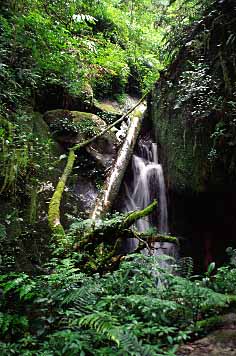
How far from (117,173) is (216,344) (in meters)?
5.41

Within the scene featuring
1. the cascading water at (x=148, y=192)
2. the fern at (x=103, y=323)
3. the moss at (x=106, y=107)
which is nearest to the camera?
the fern at (x=103, y=323)

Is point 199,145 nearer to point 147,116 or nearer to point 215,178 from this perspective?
point 215,178

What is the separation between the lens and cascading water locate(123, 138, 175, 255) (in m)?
7.85

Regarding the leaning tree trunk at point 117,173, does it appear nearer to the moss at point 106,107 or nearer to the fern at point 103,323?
the moss at point 106,107

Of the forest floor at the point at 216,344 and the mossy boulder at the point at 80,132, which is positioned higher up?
the mossy boulder at the point at 80,132

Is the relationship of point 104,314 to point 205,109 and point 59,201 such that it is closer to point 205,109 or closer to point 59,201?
point 59,201

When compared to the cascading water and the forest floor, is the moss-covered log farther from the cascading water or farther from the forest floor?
the forest floor

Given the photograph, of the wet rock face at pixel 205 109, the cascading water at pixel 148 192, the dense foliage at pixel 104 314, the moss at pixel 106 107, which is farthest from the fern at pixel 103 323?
the moss at pixel 106 107

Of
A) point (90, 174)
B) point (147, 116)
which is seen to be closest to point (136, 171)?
point (90, 174)

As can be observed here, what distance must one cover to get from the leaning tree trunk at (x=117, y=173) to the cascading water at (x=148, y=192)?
19.6 inches

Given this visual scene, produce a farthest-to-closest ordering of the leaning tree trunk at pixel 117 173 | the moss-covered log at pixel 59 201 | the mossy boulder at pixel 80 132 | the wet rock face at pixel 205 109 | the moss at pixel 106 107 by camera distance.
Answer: the moss at pixel 106 107 < the mossy boulder at pixel 80 132 < the leaning tree trunk at pixel 117 173 < the wet rock face at pixel 205 109 < the moss-covered log at pixel 59 201

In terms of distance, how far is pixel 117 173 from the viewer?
7.82 m

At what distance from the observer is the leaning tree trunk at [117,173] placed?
22.5 ft

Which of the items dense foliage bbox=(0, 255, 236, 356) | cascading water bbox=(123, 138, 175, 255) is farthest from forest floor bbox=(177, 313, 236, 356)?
cascading water bbox=(123, 138, 175, 255)
